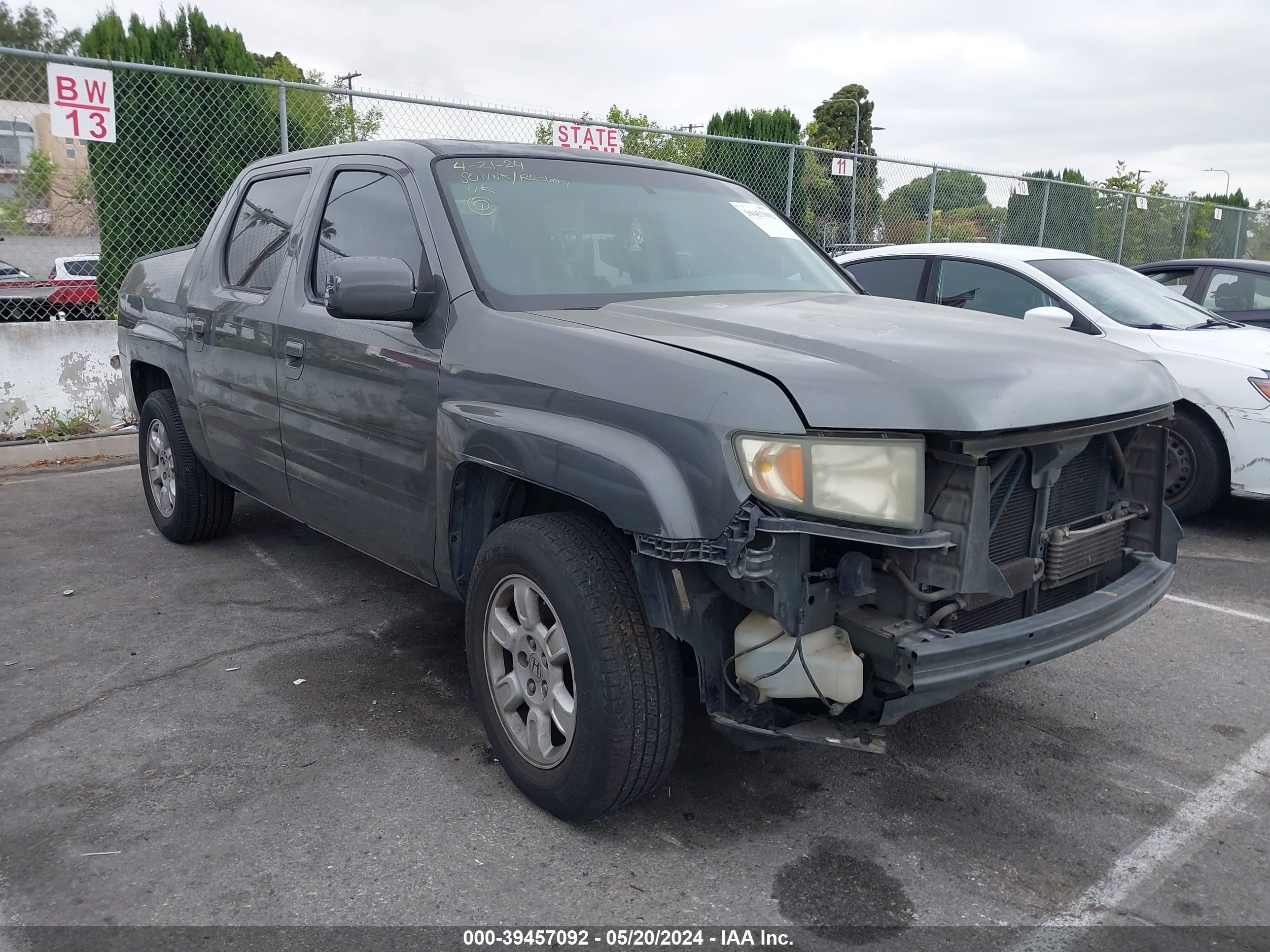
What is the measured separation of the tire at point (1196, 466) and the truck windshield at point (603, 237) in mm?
2949

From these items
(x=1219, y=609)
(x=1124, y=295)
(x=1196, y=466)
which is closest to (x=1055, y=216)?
(x=1124, y=295)

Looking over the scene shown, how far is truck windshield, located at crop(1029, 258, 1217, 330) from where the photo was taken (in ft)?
20.4

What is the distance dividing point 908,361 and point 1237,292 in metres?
6.89

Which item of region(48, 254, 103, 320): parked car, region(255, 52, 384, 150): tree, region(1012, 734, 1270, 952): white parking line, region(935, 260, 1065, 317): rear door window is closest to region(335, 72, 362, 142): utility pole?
region(255, 52, 384, 150): tree

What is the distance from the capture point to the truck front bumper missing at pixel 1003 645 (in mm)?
2357

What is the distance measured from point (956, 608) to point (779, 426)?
668 mm

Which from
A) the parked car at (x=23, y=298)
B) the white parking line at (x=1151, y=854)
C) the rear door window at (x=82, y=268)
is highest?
the rear door window at (x=82, y=268)

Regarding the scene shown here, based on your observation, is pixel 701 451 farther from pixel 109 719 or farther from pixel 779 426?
pixel 109 719

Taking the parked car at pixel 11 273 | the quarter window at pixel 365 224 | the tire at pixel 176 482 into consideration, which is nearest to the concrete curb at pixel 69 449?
the tire at pixel 176 482

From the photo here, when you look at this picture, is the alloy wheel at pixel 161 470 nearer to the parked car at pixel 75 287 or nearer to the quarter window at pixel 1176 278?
the parked car at pixel 75 287

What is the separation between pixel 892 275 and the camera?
695 centimetres

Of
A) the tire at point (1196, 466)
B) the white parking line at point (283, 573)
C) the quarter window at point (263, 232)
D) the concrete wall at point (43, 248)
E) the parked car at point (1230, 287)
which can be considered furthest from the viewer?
the concrete wall at point (43, 248)

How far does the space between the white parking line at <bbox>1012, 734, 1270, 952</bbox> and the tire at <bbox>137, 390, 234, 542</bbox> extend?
14.0ft

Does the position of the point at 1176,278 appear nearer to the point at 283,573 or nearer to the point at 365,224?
the point at 365,224
